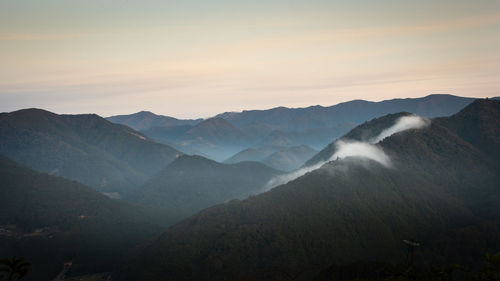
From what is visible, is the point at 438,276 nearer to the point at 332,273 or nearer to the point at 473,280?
the point at 473,280

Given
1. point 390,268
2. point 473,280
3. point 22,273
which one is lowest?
point 390,268

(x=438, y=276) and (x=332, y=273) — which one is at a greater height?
(x=438, y=276)

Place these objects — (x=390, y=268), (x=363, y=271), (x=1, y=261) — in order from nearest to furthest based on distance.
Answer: (x=1, y=261) → (x=390, y=268) → (x=363, y=271)

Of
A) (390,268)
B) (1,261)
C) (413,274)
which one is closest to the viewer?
(1,261)

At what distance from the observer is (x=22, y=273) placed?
97812 millimetres

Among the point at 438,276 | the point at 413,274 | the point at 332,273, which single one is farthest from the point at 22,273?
the point at 332,273

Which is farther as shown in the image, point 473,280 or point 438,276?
point 438,276

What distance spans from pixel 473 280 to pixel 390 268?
1454 inches

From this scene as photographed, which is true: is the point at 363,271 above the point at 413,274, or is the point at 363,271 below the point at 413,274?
below

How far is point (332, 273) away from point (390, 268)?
216ft

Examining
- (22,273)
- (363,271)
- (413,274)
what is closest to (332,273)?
(363,271)

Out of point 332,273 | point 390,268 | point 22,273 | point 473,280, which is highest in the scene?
point 22,273

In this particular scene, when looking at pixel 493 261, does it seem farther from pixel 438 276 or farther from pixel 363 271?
pixel 363 271

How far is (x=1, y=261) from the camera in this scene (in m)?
95.2
